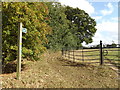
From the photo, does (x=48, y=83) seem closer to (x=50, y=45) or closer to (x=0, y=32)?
(x=0, y=32)

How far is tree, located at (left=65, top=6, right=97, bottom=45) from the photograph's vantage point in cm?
3259

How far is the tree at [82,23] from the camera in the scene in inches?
1283

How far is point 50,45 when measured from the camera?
47.0 feet

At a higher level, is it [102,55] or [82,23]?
[82,23]

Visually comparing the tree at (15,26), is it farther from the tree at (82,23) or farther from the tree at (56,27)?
the tree at (82,23)

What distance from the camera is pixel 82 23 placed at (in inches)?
1346

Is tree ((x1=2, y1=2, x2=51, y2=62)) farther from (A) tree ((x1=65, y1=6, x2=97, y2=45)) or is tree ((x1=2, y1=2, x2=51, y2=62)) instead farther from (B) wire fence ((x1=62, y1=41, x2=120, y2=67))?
(A) tree ((x1=65, y1=6, x2=97, y2=45))

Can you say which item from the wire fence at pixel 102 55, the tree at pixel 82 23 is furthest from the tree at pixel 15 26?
the tree at pixel 82 23

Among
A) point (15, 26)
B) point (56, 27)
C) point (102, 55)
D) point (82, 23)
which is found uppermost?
point (82, 23)

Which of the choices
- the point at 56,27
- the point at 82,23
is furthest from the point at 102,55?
the point at 82,23

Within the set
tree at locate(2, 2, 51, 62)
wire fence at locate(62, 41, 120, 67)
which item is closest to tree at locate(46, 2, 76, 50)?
wire fence at locate(62, 41, 120, 67)

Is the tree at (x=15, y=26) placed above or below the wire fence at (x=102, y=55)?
above

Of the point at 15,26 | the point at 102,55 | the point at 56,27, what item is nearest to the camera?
the point at 15,26

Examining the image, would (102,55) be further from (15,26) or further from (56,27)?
(56,27)
